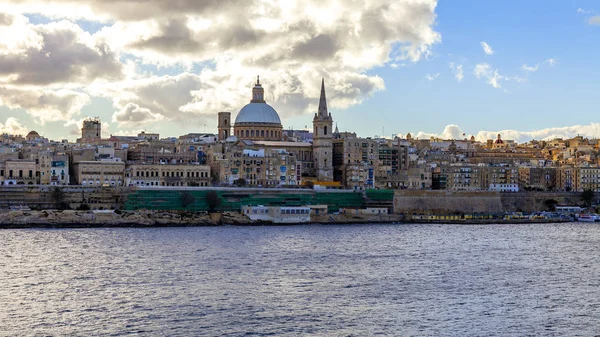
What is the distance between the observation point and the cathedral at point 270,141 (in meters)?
74.8

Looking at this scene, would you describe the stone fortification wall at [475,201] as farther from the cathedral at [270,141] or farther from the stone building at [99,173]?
the stone building at [99,173]

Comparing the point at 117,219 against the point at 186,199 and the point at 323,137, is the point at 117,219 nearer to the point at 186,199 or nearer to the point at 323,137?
the point at 186,199

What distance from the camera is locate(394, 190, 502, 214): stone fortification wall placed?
68.2 meters

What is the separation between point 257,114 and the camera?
88.1m

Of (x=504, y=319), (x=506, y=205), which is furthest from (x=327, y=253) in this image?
(x=506, y=205)

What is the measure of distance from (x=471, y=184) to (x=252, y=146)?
59.3 feet

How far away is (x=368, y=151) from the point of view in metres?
80.8

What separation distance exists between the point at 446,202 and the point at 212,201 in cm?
1800

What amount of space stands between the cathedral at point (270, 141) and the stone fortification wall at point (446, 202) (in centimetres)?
1001

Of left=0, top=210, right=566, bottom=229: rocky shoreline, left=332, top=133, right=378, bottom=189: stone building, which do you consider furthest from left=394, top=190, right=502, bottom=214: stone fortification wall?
left=332, top=133, right=378, bottom=189: stone building

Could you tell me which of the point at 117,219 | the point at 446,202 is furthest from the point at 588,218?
the point at 117,219

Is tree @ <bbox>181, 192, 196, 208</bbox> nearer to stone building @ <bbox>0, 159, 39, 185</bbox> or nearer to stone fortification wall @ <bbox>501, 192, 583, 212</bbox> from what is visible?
stone building @ <bbox>0, 159, 39, 185</bbox>

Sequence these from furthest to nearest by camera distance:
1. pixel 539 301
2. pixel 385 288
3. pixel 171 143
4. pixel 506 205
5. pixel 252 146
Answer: pixel 171 143
pixel 252 146
pixel 506 205
pixel 385 288
pixel 539 301

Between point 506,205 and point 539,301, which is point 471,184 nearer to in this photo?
point 506,205
